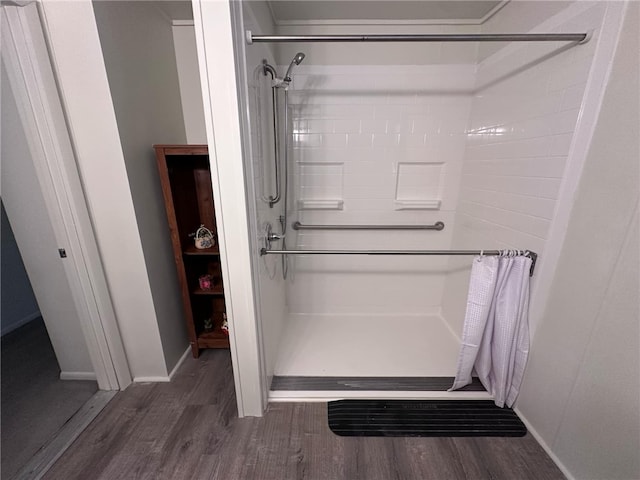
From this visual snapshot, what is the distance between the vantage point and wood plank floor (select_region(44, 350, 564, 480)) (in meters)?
1.08

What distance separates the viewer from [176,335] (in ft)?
5.45

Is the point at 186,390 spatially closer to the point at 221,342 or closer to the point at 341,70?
the point at 221,342

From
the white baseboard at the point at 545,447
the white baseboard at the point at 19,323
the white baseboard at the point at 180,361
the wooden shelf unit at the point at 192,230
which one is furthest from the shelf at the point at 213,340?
the white baseboard at the point at 545,447

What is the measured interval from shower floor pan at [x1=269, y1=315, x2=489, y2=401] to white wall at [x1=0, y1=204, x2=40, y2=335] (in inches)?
88.2

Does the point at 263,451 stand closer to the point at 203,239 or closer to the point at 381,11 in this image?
the point at 203,239

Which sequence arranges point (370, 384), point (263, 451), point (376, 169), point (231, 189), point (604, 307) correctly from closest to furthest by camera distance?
1. point (604, 307)
2. point (231, 189)
3. point (263, 451)
4. point (370, 384)
5. point (376, 169)

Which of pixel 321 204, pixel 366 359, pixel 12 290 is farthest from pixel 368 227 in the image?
pixel 12 290

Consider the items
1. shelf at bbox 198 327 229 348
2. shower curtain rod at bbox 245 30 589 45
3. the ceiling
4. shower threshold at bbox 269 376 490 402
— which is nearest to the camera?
shower curtain rod at bbox 245 30 589 45

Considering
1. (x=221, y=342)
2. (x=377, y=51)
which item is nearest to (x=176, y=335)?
(x=221, y=342)

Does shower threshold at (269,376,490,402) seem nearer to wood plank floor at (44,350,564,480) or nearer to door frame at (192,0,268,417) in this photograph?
wood plank floor at (44,350,564,480)

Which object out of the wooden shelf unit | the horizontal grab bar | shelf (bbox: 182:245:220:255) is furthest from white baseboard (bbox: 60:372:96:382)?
the horizontal grab bar

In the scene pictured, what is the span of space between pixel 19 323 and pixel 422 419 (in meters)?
3.15

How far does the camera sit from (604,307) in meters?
0.92

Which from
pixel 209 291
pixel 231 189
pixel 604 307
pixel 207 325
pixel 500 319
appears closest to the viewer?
pixel 604 307
